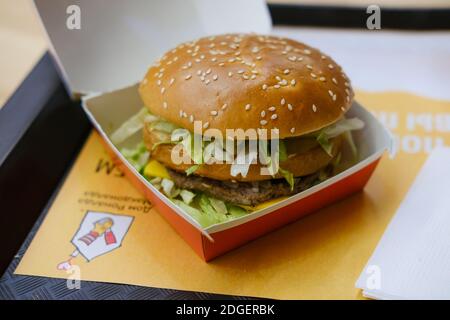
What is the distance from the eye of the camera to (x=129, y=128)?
5.60 feet

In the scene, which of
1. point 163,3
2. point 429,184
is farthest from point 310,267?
point 163,3

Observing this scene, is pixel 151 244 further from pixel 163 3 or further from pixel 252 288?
pixel 163 3

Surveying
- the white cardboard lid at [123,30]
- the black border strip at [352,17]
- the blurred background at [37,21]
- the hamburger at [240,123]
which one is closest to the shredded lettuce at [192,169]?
the hamburger at [240,123]

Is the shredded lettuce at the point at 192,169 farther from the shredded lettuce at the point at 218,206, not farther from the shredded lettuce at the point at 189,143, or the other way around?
the shredded lettuce at the point at 218,206

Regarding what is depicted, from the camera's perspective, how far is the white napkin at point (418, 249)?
1.22 m

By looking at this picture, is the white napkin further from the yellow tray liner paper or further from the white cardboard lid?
the white cardboard lid

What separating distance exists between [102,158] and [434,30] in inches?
74.7

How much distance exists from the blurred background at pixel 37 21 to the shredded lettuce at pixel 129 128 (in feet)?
2.52

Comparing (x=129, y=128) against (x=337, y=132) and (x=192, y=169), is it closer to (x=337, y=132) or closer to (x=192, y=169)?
(x=192, y=169)

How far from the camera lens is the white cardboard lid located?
1760 mm

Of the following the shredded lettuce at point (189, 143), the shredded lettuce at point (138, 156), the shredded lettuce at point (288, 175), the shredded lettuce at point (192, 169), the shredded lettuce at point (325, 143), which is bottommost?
the shredded lettuce at point (138, 156)

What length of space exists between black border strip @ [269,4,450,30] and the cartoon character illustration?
1.62 metres

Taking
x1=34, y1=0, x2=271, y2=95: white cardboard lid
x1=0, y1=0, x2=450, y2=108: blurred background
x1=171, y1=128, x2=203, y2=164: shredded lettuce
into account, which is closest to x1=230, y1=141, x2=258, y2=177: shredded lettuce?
x1=171, y1=128, x2=203, y2=164: shredded lettuce

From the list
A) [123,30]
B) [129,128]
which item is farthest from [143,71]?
[129,128]
